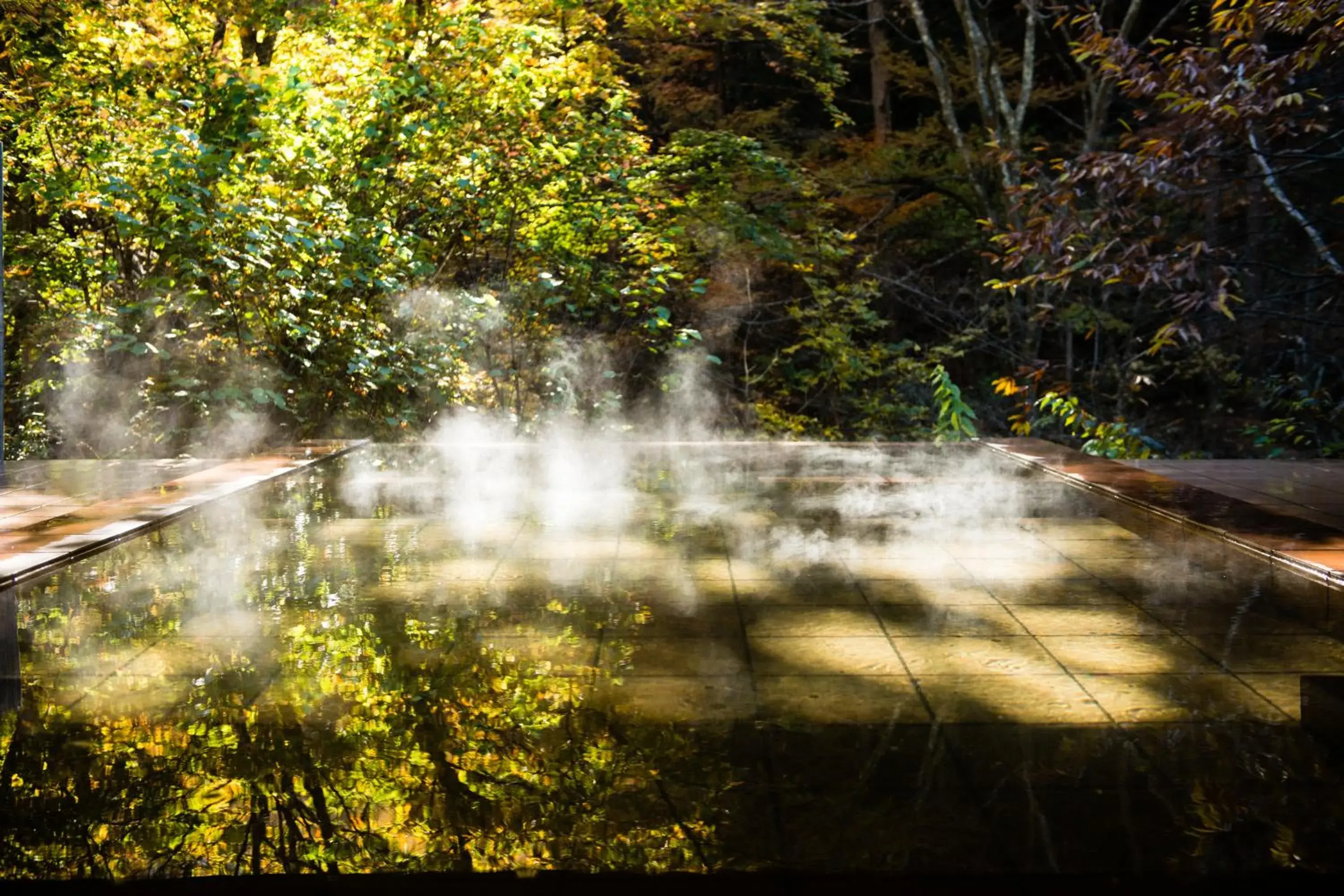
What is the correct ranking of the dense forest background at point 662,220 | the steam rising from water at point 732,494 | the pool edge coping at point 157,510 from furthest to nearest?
the dense forest background at point 662,220 < the steam rising from water at point 732,494 < the pool edge coping at point 157,510

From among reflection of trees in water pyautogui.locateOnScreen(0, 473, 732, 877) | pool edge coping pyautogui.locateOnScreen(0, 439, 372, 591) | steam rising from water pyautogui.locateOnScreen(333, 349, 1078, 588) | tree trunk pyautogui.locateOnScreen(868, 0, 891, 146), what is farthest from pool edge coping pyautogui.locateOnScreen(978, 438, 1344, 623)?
tree trunk pyautogui.locateOnScreen(868, 0, 891, 146)

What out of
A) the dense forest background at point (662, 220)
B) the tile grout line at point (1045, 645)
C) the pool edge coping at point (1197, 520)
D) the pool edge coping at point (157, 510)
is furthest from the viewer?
the dense forest background at point (662, 220)

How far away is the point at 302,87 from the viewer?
23.6 feet

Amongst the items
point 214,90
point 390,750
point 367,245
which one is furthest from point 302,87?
point 390,750

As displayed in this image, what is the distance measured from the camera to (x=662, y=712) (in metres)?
2.57

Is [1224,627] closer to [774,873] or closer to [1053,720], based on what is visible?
[1053,720]

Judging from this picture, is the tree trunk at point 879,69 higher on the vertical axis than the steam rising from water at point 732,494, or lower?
higher

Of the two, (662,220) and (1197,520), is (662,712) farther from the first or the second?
(662,220)

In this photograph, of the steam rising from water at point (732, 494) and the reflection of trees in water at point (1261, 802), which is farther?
the steam rising from water at point (732, 494)

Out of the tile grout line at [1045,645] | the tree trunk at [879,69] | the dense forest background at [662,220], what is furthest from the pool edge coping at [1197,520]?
the tree trunk at [879,69]

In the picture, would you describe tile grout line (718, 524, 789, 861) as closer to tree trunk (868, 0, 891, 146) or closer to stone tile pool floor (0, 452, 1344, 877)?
stone tile pool floor (0, 452, 1344, 877)

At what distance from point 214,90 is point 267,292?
144 centimetres

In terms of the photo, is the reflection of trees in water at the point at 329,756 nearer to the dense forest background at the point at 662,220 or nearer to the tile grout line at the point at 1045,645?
the tile grout line at the point at 1045,645

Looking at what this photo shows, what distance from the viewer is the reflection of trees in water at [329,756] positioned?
6.25ft
